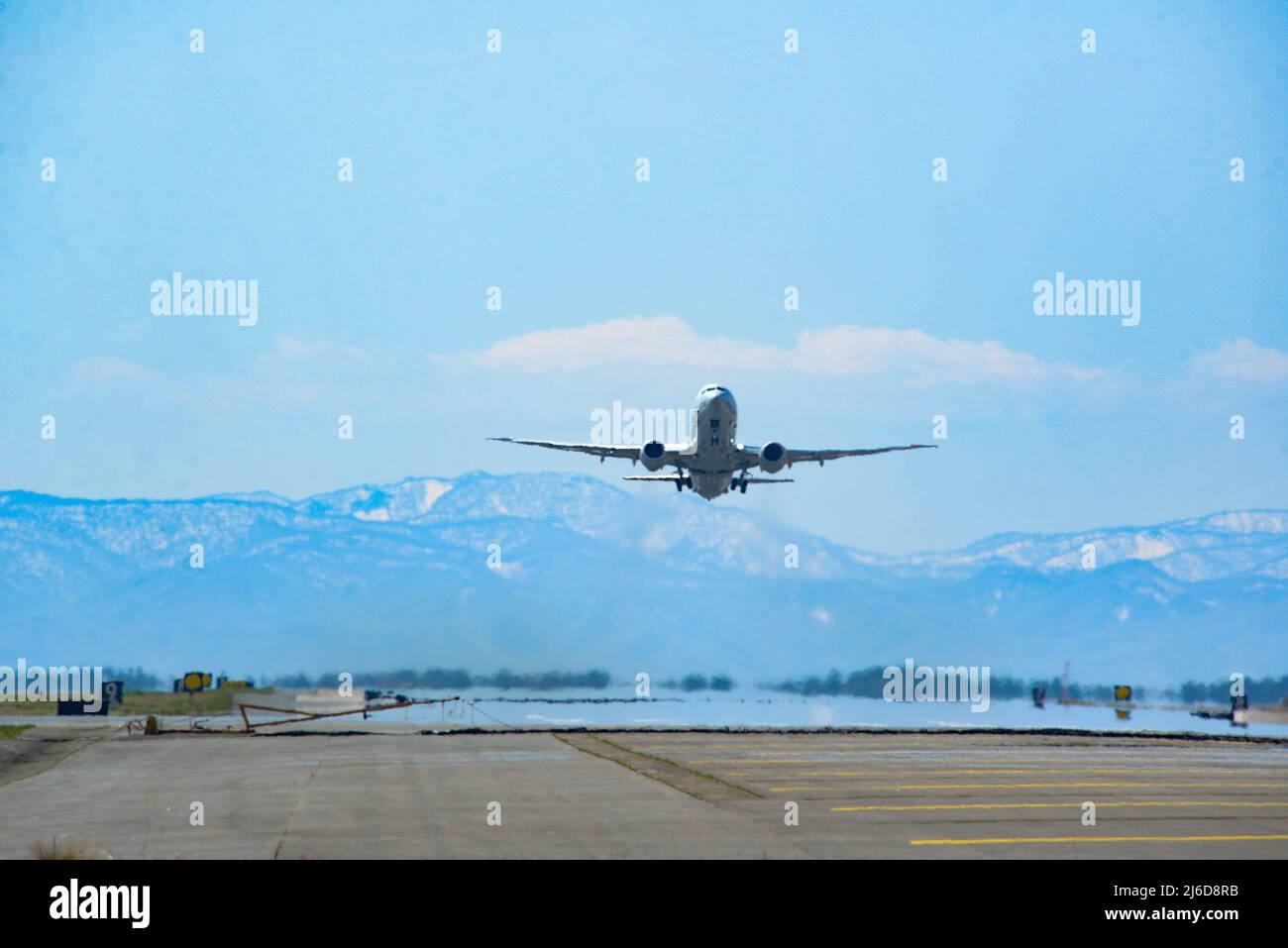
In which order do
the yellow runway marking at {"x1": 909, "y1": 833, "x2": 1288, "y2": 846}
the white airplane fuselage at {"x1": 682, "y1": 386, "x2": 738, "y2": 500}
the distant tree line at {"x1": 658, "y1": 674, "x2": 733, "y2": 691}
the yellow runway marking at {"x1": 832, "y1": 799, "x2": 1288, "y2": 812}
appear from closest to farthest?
the yellow runway marking at {"x1": 909, "y1": 833, "x2": 1288, "y2": 846} < the yellow runway marking at {"x1": 832, "y1": 799, "x2": 1288, "y2": 812} < the white airplane fuselage at {"x1": 682, "y1": 386, "x2": 738, "y2": 500} < the distant tree line at {"x1": 658, "y1": 674, "x2": 733, "y2": 691}

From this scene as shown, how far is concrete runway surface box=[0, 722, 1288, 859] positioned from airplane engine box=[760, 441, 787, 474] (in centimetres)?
1756

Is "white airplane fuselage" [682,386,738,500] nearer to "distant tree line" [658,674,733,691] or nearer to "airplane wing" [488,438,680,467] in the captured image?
"airplane wing" [488,438,680,467]

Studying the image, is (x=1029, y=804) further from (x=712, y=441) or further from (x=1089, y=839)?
(x=712, y=441)

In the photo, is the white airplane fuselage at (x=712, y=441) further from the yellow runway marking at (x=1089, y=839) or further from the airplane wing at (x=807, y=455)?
the yellow runway marking at (x=1089, y=839)

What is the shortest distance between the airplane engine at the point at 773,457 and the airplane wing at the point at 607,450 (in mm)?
5053

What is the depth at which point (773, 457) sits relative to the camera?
240 ft

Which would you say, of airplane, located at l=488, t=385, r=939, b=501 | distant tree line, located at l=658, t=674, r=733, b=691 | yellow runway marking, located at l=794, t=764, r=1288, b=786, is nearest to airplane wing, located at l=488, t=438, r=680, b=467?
airplane, located at l=488, t=385, r=939, b=501

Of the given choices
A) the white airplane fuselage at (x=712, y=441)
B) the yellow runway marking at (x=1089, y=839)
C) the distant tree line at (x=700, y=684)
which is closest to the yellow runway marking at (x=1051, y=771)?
the yellow runway marking at (x=1089, y=839)

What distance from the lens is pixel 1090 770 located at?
159 ft

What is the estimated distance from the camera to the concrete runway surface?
29.4 m

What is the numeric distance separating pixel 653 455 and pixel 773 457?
274 inches
